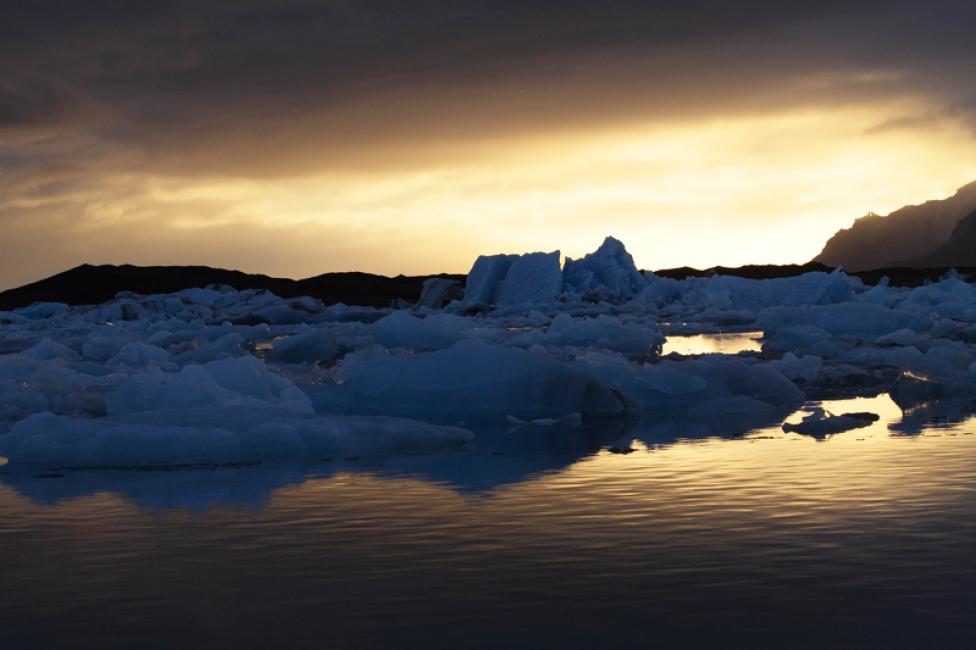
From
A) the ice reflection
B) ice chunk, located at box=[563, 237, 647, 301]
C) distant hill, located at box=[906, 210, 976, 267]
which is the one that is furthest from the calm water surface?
distant hill, located at box=[906, 210, 976, 267]

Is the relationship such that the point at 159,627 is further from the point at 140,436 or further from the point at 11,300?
the point at 11,300

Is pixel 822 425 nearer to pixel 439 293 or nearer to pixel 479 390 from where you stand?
pixel 479 390

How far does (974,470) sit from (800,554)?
3339mm

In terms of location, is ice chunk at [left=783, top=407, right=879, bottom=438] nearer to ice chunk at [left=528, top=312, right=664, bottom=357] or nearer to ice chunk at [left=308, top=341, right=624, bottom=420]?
ice chunk at [left=308, top=341, right=624, bottom=420]

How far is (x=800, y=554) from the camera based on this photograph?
5.74 m

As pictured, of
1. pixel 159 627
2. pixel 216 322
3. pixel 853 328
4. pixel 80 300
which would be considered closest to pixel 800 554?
pixel 159 627

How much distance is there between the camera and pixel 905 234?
15162 cm

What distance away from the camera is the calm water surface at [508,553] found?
4.63 metres

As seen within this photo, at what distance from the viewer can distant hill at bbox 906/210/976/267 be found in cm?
13312

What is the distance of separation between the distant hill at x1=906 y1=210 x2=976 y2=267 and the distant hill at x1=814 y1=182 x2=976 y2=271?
1.42m

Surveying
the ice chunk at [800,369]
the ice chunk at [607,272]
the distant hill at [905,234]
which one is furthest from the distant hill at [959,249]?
the ice chunk at [800,369]

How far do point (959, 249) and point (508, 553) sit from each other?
468 ft

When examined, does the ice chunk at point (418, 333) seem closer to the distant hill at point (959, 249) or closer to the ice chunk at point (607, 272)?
the ice chunk at point (607, 272)

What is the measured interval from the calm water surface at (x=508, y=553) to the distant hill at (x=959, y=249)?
443ft
